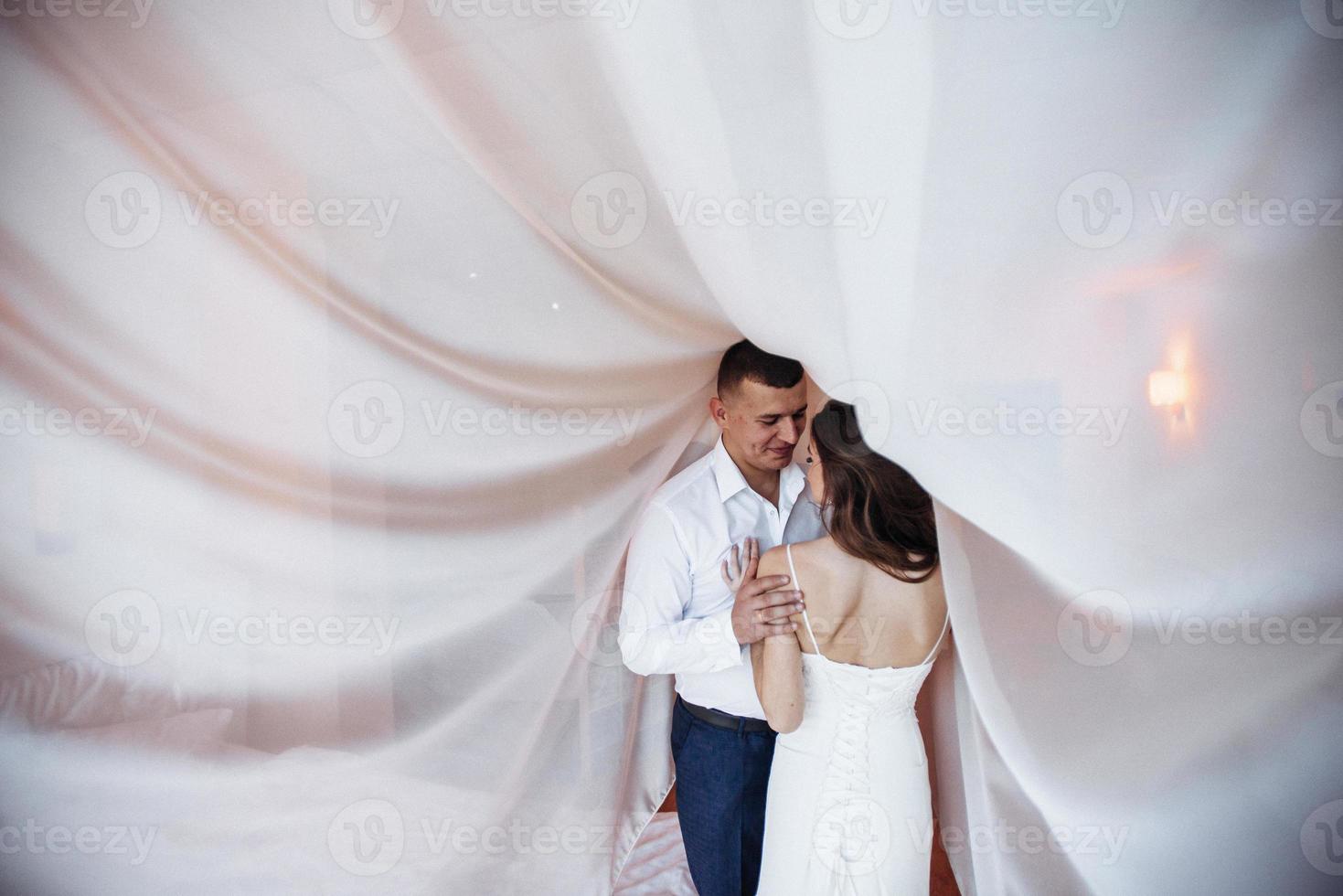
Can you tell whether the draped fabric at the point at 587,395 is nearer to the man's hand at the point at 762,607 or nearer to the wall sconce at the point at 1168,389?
the wall sconce at the point at 1168,389

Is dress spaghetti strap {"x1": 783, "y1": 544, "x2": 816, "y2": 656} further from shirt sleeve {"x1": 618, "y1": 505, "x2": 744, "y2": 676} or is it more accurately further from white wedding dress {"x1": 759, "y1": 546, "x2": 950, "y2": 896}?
shirt sleeve {"x1": 618, "y1": 505, "x2": 744, "y2": 676}

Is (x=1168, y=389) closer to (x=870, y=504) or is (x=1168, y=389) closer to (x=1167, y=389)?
(x=1167, y=389)

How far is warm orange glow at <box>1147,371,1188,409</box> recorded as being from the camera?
921mm

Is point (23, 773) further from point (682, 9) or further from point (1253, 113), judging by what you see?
point (1253, 113)

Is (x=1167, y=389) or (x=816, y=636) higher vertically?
(x=1167, y=389)

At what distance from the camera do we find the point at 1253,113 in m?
0.91

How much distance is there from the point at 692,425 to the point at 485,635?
608mm

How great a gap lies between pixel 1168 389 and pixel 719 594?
980 millimetres

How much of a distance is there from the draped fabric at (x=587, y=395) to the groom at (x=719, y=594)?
0.09 m

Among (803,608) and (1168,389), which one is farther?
(803,608)

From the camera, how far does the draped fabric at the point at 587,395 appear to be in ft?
2.98

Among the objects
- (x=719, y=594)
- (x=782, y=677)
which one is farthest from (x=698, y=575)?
(x=782, y=677)

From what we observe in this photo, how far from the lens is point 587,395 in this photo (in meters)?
1.46

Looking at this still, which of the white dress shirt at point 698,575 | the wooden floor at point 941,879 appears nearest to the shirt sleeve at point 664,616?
the white dress shirt at point 698,575
